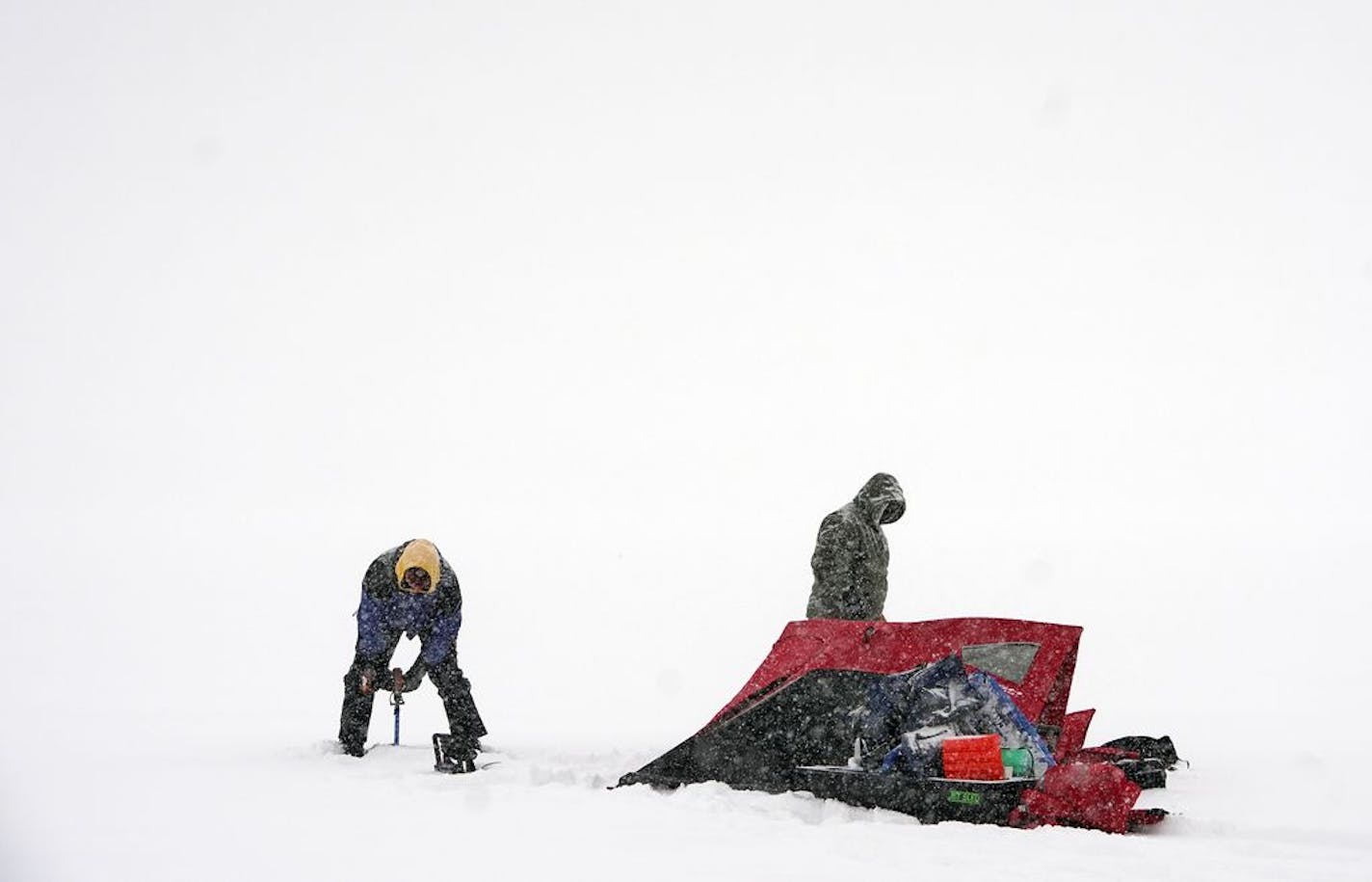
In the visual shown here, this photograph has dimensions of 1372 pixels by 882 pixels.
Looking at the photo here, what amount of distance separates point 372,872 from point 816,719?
232 cm

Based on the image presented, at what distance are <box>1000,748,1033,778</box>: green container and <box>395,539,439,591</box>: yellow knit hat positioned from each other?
2.84 metres

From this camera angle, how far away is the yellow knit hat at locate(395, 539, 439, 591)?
656cm

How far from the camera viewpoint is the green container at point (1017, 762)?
5.10 m

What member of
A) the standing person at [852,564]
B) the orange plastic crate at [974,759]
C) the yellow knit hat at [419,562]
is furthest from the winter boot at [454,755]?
the orange plastic crate at [974,759]

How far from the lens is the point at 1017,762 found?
16.8 ft

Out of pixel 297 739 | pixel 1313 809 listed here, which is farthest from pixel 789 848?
pixel 297 739

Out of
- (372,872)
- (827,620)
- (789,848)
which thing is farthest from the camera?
(827,620)

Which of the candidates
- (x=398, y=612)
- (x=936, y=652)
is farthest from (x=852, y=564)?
(x=398, y=612)

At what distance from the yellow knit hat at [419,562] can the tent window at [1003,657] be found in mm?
2533

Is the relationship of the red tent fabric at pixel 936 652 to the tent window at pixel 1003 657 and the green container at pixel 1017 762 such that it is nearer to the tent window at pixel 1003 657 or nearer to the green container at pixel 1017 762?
the tent window at pixel 1003 657

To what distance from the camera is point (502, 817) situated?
189 inches

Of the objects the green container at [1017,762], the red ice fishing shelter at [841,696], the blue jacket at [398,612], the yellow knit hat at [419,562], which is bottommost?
the green container at [1017,762]

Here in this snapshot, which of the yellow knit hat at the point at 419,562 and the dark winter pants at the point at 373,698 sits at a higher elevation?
the yellow knit hat at the point at 419,562

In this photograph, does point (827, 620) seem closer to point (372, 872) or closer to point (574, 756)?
point (574, 756)
